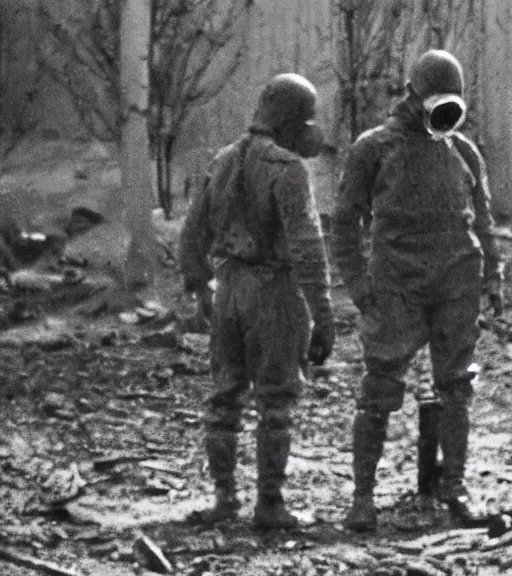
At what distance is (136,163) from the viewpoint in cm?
1712

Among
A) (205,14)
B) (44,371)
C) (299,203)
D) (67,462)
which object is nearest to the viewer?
(299,203)

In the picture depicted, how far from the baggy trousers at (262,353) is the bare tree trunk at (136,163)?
8177 mm

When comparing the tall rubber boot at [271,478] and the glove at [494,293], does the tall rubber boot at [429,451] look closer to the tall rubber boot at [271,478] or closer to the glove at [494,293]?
the glove at [494,293]

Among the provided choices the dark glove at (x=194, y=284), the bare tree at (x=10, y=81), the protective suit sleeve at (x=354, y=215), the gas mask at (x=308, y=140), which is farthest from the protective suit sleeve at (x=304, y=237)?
the bare tree at (x=10, y=81)

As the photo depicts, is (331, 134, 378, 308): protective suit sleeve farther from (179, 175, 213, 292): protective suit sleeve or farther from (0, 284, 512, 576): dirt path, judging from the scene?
(0, 284, 512, 576): dirt path

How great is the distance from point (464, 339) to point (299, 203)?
115 cm

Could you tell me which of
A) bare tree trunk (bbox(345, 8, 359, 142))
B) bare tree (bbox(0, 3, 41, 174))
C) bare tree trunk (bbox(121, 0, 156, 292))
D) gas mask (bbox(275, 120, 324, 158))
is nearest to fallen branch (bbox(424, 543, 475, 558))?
gas mask (bbox(275, 120, 324, 158))

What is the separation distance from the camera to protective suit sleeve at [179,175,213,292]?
29.1 ft

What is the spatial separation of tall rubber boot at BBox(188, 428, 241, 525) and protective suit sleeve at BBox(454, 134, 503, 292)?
1518mm

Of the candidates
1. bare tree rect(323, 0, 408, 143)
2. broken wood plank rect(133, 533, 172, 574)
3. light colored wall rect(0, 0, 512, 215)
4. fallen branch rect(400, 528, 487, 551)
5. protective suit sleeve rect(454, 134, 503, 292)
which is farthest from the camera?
light colored wall rect(0, 0, 512, 215)

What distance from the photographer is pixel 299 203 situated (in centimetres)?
845

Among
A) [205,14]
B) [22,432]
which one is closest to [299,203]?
[22,432]

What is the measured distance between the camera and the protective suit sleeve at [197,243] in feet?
29.1

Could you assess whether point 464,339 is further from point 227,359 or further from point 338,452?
point 338,452
